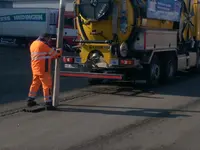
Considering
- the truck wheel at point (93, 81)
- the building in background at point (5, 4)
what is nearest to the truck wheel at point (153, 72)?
the truck wheel at point (93, 81)

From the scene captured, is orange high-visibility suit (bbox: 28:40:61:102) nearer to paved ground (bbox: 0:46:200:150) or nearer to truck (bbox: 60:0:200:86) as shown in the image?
paved ground (bbox: 0:46:200:150)

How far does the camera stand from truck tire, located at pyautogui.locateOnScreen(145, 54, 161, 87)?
12645 mm

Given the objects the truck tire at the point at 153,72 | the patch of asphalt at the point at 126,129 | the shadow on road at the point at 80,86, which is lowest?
the patch of asphalt at the point at 126,129

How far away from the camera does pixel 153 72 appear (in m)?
12.9

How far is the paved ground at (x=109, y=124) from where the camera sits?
21.8 ft

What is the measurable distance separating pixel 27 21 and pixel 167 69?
65.5 ft

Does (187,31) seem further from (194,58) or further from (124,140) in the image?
(124,140)

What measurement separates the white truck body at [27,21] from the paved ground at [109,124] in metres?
19.8

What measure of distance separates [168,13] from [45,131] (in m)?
7.89

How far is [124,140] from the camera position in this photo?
685cm

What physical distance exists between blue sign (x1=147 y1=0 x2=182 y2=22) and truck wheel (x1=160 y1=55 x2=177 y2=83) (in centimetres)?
135

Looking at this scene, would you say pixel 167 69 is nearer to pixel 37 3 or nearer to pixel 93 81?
pixel 93 81

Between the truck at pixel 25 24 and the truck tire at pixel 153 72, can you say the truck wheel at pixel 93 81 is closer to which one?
the truck tire at pixel 153 72

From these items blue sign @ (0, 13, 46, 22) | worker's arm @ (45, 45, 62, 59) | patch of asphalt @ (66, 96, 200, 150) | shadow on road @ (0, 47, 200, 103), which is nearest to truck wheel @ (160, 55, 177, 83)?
shadow on road @ (0, 47, 200, 103)
